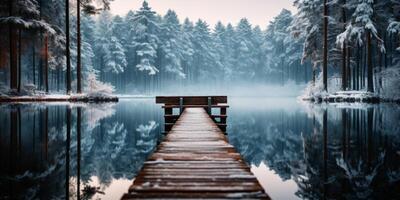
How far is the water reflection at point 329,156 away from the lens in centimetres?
600

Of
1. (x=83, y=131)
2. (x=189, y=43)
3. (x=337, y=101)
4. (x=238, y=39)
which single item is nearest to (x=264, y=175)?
(x=83, y=131)

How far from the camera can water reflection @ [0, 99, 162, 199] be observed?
5977 mm

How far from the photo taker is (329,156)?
857cm

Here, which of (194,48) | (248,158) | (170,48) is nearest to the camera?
(248,158)

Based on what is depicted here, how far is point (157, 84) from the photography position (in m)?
67.8

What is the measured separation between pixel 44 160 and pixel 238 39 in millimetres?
78590

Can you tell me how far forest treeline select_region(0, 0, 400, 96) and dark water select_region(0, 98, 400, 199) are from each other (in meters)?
20.2

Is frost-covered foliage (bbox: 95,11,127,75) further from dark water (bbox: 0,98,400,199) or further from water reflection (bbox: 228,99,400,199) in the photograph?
water reflection (bbox: 228,99,400,199)

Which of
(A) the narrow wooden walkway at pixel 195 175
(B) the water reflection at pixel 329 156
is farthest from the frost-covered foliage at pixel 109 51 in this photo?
(A) the narrow wooden walkway at pixel 195 175

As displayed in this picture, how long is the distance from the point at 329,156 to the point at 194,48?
238 feet

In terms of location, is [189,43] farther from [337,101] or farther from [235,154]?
[235,154]

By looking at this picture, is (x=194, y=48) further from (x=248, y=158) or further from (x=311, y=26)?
(x=248, y=158)

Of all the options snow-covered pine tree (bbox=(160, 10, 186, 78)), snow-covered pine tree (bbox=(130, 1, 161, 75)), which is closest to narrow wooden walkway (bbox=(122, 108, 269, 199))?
snow-covered pine tree (bbox=(130, 1, 161, 75))

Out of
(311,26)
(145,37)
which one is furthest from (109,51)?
(311,26)
